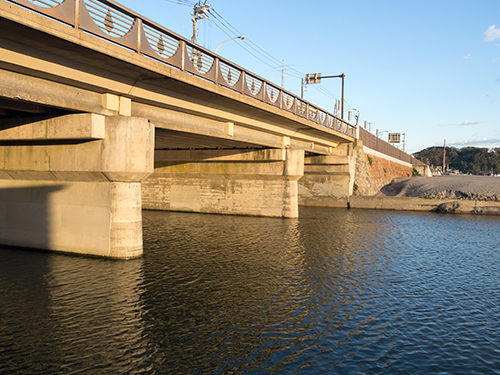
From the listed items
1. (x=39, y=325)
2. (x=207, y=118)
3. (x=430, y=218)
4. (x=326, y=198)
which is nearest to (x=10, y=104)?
(x=39, y=325)

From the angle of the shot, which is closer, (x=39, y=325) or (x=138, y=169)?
(x=39, y=325)

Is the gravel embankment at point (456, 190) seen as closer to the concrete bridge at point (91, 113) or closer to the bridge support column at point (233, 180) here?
the bridge support column at point (233, 180)

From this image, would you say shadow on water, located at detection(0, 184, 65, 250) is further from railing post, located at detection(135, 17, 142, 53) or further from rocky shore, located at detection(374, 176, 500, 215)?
rocky shore, located at detection(374, 176, 500, 215)

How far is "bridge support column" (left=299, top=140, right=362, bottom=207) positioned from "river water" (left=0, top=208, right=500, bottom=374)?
24466 millimetres

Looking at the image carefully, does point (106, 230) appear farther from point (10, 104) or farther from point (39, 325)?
point (39, 325)

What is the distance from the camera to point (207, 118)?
21.8m

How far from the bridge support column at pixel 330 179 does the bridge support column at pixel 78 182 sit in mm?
31538

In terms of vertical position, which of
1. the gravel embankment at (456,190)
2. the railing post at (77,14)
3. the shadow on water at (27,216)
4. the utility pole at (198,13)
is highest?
the utility pole at (198,13)

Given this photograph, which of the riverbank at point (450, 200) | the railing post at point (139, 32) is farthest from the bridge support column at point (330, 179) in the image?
the railing post at point (139, 32)

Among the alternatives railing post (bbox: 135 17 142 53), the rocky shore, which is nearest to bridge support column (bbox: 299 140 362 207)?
the rocky shore

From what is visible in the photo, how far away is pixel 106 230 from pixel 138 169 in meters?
2.77

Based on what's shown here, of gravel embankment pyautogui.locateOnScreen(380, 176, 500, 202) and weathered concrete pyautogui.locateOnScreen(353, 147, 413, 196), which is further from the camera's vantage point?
weathered concrete pyautogui.locateOnScreen(353, 147, 413, 196)

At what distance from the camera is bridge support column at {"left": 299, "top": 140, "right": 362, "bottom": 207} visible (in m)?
44.2

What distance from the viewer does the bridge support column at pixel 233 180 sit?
3181cm
